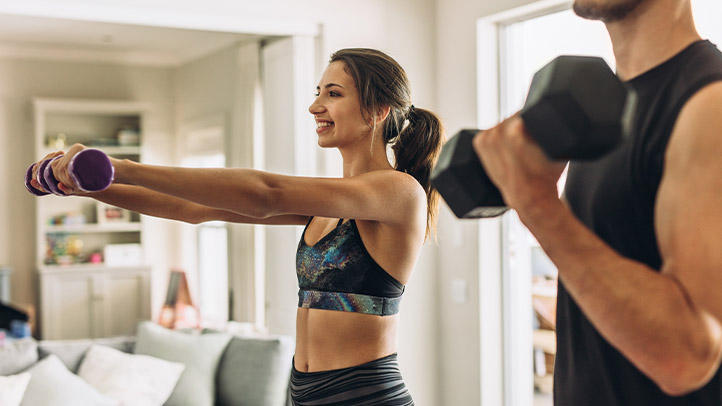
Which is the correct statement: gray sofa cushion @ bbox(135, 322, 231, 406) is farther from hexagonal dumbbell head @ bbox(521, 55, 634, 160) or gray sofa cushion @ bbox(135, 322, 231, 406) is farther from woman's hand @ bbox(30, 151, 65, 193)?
hexagonal dumbbell head @ bbox(521, 55, 634, 160)

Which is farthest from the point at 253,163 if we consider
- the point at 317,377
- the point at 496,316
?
the point at 317,377

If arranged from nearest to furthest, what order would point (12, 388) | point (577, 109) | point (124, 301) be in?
point (577, 109)
point (12, 388)
point (124, 301)

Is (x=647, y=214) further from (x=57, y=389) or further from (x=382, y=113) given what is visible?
(x=57, y=389)

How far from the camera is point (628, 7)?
82 cm

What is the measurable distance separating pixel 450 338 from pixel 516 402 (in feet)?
Result: 1.48

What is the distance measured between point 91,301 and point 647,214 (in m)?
6.56

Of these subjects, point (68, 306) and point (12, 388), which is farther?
point (68, 306)

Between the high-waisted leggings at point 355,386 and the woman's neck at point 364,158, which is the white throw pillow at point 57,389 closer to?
the high-waisted leggings at point 355,386

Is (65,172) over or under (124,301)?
over

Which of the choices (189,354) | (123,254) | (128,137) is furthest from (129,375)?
(128,137)

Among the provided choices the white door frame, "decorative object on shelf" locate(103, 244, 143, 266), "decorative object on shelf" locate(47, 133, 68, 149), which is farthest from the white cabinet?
the white door frame

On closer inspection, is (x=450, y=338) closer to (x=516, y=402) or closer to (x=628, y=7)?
(x=516, y=402)

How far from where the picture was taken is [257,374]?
11.2 feet

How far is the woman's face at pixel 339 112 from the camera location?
5.47 ft
